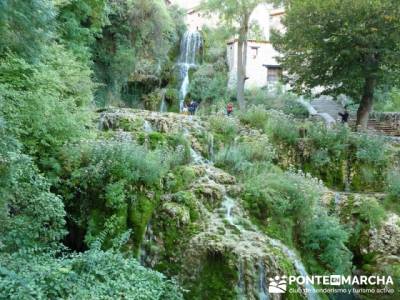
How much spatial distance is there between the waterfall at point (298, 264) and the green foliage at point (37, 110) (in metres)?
4.55

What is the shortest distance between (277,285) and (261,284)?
259 mm

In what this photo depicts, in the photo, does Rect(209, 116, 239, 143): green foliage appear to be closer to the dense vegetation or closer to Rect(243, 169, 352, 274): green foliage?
the dense vegetation

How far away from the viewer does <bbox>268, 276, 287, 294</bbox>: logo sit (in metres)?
6.25

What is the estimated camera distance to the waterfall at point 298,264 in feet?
22.1

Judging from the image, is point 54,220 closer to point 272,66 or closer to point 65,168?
point 65,168

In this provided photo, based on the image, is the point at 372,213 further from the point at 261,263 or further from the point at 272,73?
the point at 272,73

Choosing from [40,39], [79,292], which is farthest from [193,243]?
[40,39]

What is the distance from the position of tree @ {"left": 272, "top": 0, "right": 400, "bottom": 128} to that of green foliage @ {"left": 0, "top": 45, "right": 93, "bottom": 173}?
9.02m

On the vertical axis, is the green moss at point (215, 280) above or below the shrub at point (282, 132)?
below

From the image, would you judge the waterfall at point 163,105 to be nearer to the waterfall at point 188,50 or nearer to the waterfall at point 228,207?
the waterfall at point 188,50

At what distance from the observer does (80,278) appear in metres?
5.23

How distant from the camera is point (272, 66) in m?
27.2

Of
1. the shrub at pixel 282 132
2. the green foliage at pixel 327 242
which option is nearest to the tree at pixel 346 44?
the shrub at pixel 282 132

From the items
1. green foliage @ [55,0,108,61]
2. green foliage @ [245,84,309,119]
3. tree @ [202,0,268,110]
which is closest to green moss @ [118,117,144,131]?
green foliage @ [55,0,108,61]
